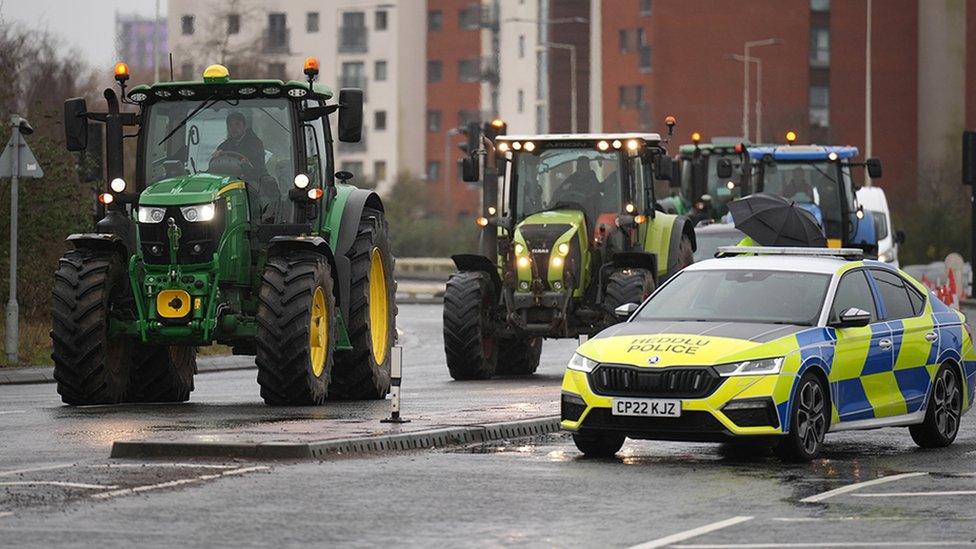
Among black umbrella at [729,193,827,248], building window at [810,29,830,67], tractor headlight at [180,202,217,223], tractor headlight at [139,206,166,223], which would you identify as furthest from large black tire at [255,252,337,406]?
building window at [810,29,830,67]

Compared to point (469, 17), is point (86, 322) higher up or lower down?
lower down

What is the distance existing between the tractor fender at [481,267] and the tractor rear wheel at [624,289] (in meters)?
1.47

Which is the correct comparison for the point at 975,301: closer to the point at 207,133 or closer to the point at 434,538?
the point at 207,133

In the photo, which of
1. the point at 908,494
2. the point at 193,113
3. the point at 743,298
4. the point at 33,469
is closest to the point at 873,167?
the point at 193,113

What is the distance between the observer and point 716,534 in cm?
1230

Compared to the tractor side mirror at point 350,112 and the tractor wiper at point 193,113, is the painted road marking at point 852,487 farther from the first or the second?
the tractor wiper at point 193,113

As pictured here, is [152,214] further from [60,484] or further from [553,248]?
[553,248]

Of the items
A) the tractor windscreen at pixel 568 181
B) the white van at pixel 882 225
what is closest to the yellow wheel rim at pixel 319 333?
the tractor windscreen at pixel 568 181

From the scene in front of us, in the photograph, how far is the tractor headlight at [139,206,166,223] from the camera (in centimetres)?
2120

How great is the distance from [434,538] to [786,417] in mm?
4987

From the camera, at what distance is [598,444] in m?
17.1

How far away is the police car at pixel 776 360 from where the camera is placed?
16.4m

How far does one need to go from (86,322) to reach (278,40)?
359 ft

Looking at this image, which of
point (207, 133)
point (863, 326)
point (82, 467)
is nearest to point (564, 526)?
point (82, 467)
